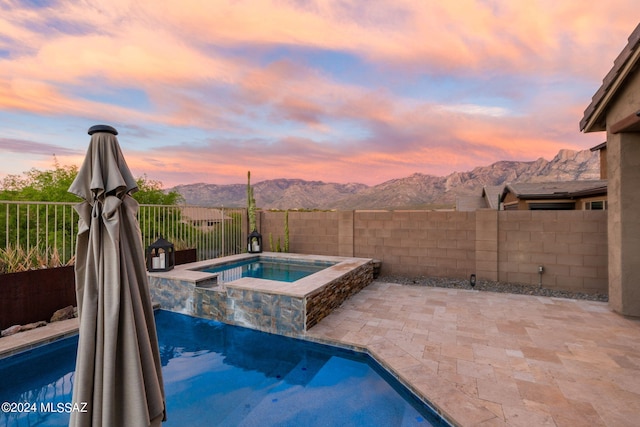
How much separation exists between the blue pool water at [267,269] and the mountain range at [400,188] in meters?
44.6

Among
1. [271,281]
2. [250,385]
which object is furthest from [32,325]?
[250,385]

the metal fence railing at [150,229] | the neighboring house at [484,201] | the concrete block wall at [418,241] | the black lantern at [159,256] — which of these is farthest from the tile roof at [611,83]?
the neighboring house at [484,201]

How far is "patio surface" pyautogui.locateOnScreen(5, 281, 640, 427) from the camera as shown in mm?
3061

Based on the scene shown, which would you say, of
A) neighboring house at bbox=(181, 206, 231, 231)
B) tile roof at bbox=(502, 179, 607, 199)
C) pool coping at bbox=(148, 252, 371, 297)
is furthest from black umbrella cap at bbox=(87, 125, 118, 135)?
tile roof at bbox=(502, 179, 607, 199)

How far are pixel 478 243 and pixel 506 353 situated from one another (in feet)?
14.1

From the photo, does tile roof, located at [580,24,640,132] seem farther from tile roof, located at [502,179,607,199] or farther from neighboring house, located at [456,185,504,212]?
neighboring house, located at [456,185,504,212]

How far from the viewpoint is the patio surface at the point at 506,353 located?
120 inches

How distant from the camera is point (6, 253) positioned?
529cm

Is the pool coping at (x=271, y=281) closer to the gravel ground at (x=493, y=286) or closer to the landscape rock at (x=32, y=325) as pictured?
the gravel ground at (x=493, y=286)

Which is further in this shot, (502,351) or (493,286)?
(493,286)

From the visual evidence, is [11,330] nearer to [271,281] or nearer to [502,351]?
[271,281]

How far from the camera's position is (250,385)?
375cm

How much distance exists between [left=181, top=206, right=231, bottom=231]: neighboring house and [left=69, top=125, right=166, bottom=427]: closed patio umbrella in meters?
7.82

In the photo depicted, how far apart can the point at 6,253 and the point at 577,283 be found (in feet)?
39.8
